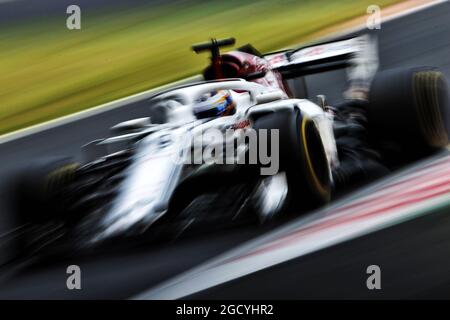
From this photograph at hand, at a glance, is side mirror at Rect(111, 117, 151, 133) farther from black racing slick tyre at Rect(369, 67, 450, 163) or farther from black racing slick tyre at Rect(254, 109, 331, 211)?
black racing slick tyre at Rect(369, 67, 450, 163)

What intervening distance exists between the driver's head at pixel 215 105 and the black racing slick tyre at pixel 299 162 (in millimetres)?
215

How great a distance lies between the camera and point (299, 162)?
14.4ft

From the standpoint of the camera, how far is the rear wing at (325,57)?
15.1 feet

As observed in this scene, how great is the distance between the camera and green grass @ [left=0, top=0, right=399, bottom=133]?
4242 millimetres

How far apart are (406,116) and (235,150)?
993mm
